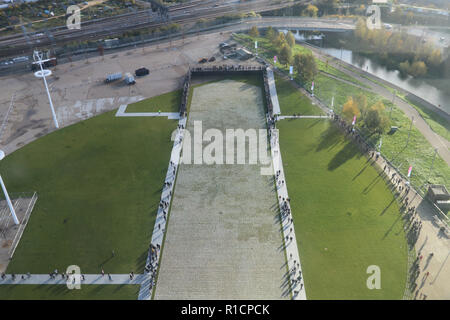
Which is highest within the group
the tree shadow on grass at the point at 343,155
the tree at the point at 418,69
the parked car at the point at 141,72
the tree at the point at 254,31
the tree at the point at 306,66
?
the tree at the point at 254,31

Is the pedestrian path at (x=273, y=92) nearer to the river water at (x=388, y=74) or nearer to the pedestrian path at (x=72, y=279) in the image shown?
the river water at (x=388, y=74)

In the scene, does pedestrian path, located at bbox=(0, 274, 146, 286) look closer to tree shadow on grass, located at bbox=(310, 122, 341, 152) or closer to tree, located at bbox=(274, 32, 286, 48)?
tree shadow on grass, located at bbox=(310, 122, 341, 152)

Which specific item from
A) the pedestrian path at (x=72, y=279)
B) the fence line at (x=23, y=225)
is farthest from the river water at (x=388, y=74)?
the fence line at (x=23, y=225)

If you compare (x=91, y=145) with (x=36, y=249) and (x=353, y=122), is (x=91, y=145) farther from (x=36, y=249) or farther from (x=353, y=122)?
(x=353, y=122)

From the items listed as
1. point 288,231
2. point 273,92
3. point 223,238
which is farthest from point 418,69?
point 223,238

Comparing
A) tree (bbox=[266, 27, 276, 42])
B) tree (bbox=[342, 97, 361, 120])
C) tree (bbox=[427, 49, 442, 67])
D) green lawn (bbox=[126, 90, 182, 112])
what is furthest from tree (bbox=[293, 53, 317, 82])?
tree (bbox=[427, 49, 442, 67])

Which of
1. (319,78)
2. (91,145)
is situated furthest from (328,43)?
(91,145)
